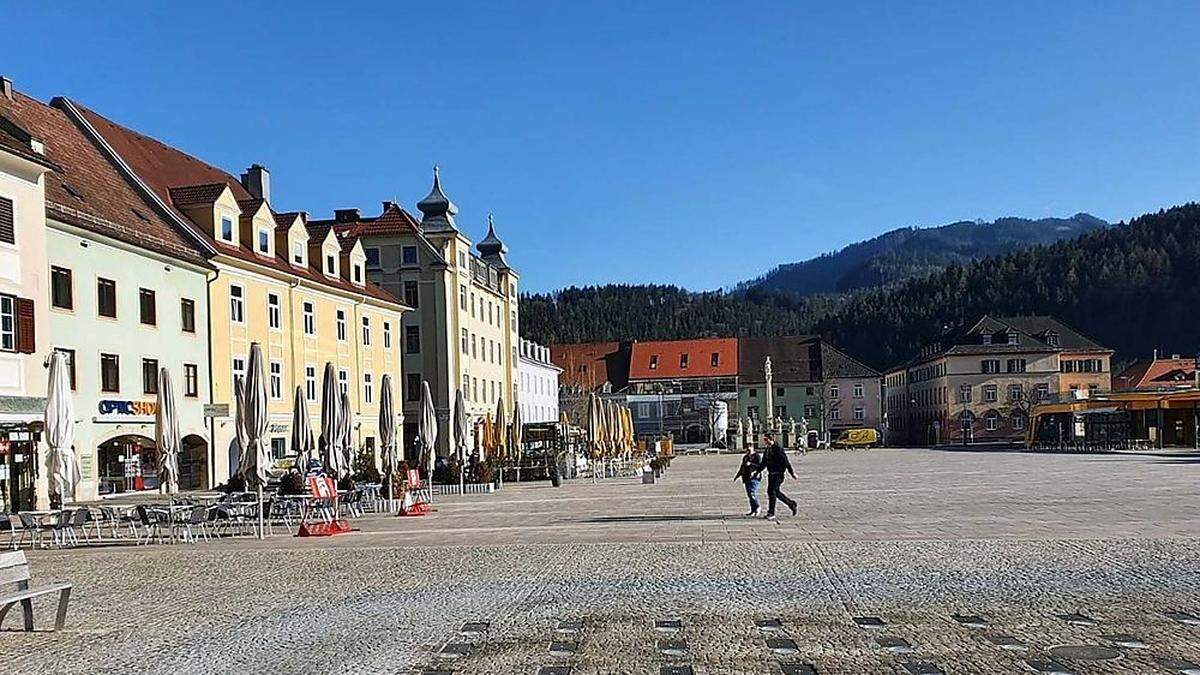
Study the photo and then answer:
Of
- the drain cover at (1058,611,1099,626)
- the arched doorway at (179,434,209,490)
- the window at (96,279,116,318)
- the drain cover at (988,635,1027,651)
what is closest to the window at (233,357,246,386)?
the arched doorway at (179,434,209,490)

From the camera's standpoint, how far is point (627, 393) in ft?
386

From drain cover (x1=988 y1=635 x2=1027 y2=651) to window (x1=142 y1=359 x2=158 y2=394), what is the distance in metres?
30.3

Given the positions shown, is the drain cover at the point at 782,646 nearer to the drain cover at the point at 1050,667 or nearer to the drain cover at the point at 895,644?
the drain cover at the point at 895,644

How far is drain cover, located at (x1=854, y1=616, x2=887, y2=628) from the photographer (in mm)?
10777

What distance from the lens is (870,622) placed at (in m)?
11.0

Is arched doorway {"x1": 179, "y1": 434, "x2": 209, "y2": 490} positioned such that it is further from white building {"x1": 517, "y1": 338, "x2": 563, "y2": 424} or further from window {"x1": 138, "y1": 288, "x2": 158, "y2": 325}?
white building {"x1": 517, "y1": 338, "x2": 563, "y2": 424}

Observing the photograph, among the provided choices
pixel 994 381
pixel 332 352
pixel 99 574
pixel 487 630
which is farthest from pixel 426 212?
pixel 994 381

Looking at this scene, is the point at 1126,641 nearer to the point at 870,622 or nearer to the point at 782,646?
the point at 870,622

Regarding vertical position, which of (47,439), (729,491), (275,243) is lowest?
(729,491)

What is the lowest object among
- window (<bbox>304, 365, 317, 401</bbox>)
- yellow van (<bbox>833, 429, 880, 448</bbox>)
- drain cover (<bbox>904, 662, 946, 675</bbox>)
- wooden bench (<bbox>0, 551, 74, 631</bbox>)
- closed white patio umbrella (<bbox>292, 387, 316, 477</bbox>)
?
yellow van (<bbox>833, 429, 880, 448</bbox>)

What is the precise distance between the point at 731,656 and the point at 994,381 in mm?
106154

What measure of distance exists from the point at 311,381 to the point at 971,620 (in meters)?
38.9

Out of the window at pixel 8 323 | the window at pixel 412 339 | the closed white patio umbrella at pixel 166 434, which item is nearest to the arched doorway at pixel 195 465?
the window at pixel 8 323

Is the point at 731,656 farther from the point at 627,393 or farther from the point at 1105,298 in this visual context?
the point at 1105,298
